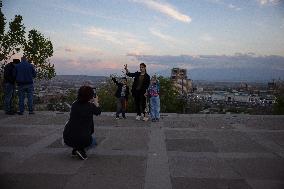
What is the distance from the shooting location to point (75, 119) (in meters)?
6.83

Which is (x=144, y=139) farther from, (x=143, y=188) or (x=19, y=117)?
(x=19, y=117)

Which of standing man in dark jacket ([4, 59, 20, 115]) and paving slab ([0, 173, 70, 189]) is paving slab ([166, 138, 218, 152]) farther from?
standing man in dark jacket ([4, 59, 20, 115])

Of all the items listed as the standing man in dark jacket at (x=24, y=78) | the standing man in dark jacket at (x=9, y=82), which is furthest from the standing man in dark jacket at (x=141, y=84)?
the standing man in dark jacket at (x=9, y=82)

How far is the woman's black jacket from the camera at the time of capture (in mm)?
6730

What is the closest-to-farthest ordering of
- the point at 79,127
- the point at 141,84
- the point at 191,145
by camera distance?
the point at 79,127
the point at 191,145
the point at 141,84

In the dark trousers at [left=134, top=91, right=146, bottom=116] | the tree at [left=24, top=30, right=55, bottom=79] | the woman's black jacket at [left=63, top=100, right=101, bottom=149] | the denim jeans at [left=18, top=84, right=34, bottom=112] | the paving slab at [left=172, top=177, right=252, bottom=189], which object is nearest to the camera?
the paving slab at [left=172, top=177, right=252, bottom=189]

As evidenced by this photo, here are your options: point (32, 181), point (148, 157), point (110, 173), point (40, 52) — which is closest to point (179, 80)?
point (40, 52)

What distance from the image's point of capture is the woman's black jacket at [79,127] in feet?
22.1

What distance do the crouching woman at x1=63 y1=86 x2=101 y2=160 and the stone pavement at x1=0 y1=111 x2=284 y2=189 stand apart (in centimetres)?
27

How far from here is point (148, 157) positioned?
692 cm

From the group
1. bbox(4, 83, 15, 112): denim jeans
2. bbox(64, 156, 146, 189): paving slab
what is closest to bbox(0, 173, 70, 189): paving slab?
bbox(64, 156, 146, 189): paving slab

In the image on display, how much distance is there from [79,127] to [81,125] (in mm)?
53

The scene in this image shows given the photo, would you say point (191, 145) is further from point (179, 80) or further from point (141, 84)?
point (179, 80)

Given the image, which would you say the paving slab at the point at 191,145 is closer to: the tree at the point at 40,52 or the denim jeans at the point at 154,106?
the denim jeans at the point at 154,106
